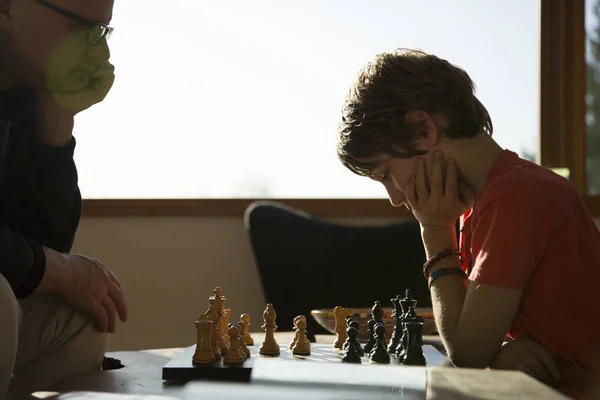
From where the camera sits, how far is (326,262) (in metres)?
2.87

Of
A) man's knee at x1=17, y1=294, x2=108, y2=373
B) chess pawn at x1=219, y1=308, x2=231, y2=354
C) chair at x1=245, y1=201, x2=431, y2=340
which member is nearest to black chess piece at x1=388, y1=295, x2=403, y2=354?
chess pawn at x1=219, y1=308, x2=231, y2=354

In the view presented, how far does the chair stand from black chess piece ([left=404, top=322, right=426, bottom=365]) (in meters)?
1.46

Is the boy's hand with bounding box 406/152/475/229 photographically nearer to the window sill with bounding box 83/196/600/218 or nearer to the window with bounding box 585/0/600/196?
the window sill with bounding box 83/196/600/218

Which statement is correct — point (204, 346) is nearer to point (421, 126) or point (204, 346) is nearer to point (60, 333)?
point (60, 333)

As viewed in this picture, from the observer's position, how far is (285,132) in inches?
122

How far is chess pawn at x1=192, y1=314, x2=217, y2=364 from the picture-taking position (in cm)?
125

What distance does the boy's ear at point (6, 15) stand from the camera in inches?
50.9

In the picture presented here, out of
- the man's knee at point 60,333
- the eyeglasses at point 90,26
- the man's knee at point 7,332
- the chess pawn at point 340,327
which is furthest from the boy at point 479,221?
the man's knee at point 7,332

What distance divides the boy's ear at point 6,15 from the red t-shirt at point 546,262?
0.92 metres

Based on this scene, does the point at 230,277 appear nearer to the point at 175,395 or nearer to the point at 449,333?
the point at 449,333

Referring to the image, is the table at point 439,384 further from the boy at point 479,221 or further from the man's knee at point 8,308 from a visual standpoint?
the boy at point 479,221

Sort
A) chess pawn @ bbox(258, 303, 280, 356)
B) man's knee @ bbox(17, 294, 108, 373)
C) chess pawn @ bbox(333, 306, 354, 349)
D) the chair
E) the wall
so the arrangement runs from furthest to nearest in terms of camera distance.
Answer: the wall
the chair
chess pawn @ bbox(333, 306, 354, 349)
chess pawn @ bbox(258, 303, 280, 356)
man's knee @ bbox(17, 294, 108, 373)

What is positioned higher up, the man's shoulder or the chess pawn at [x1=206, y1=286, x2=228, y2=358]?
the man's shoulder

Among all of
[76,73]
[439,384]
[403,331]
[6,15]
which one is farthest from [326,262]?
[439,384]
